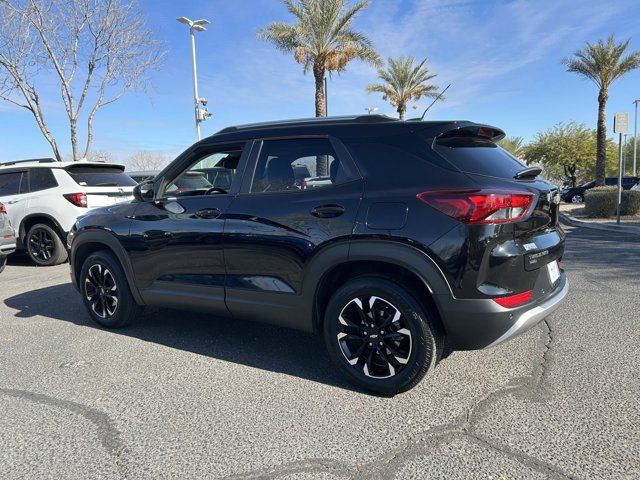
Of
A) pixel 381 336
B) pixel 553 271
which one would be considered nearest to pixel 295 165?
pixel 381 336

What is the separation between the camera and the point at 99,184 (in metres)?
8.18

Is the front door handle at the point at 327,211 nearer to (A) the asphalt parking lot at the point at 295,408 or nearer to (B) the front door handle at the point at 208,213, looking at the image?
(B) the front door handle at the point at 208,213

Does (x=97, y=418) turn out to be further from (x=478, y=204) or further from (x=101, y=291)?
(x=478, y=204)

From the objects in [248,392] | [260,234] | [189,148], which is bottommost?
[248,392]

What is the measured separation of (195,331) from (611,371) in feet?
11.5

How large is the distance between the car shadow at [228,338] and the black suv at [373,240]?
386mm

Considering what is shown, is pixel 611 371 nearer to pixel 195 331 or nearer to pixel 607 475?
pixel 607 475

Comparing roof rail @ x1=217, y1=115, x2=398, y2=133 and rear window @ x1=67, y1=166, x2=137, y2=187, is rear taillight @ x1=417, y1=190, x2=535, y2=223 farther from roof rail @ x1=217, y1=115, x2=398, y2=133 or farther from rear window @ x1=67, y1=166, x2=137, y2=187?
rear window @ x1=67, y1=166, x2=137, y2=187

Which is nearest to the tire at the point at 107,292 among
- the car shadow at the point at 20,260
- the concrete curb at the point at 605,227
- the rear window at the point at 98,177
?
the rear window at the point at 98,177

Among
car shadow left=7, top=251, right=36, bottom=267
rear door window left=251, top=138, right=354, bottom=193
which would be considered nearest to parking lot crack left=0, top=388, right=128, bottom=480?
rear door window left=251, top=138, right=354, bottom=193

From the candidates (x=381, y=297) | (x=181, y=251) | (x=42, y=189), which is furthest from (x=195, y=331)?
(x=42, y=189)

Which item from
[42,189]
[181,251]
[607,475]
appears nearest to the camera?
[607,475]

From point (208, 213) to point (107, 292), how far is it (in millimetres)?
1616

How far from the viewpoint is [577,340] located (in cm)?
396
